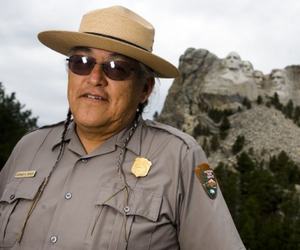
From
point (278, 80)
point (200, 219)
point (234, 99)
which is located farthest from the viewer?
point (278, 80)

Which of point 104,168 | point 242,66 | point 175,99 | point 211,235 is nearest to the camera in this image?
point 211,235

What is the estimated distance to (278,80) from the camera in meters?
78.8

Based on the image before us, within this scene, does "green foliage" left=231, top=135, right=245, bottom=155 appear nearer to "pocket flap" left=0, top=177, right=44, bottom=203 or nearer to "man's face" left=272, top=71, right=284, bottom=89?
"man's face" left=272, top=71, right=284, bottom=89

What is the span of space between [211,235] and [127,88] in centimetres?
110

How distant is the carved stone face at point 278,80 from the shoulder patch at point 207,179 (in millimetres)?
77954

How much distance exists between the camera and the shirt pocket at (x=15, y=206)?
3.01 meters

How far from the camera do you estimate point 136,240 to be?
2791 mm

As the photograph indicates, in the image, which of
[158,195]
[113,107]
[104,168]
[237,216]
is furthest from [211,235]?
[237,216]

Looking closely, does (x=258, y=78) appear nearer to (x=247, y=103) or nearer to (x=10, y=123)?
(x=247, y=103)

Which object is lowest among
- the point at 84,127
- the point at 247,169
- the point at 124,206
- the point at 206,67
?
the point at 124,206

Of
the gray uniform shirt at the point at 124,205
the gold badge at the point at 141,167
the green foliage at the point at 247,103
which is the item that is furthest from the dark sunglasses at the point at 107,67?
the green foliage at the point at 247,103

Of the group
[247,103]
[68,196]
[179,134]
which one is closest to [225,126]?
[247,103]

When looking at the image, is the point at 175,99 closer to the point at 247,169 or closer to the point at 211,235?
the point at 247,169

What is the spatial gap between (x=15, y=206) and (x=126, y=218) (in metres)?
0.79
